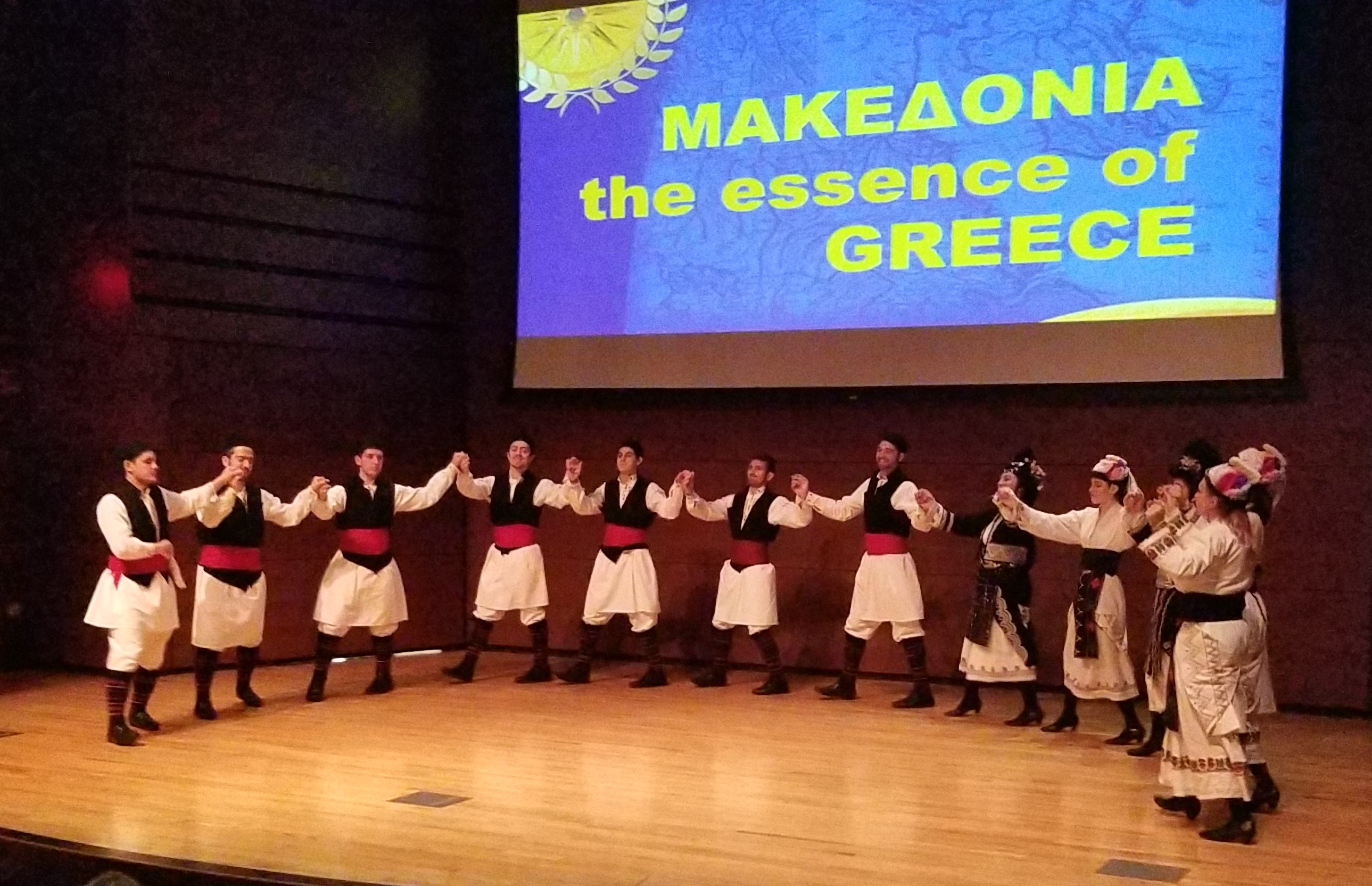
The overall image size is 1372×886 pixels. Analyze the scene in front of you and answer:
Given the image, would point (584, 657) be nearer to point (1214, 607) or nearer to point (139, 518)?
point (139, 518)

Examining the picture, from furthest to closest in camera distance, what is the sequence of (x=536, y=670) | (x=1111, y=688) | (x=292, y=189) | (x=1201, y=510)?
(x=292, y=189)
(x=536, y=670)
(x=1111, y=688)
(x=1201, y=510)

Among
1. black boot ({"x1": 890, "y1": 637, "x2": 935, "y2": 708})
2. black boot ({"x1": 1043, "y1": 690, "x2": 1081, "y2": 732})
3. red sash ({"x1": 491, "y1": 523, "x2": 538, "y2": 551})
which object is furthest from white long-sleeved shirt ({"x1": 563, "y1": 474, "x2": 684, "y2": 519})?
black boot ({"x1": 1043, "y1": 690, "x2": 1081, "y2": 732})

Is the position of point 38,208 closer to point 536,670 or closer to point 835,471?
point 536,670

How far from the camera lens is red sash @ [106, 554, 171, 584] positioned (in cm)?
537

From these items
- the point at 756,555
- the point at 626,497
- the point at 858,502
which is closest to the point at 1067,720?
the point at 858,502

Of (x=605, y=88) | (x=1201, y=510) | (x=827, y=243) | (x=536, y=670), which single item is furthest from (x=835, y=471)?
(x=1201, y=510)

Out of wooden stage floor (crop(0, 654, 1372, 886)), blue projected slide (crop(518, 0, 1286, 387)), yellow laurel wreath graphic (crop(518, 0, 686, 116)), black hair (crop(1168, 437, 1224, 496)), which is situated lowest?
wooden stage floor (crop(0, 654, 1372, 886))

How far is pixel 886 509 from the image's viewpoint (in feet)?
→ 21.3

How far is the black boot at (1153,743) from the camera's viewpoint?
5289mm

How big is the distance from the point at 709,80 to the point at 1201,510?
415cm

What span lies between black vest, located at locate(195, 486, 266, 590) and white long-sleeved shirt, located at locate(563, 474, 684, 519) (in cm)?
162

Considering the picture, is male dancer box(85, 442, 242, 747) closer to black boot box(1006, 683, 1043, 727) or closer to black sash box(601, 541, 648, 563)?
black sash box(601, 541, 648, 563)

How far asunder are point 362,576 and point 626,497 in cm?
137

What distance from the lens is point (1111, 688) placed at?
5535 mm
